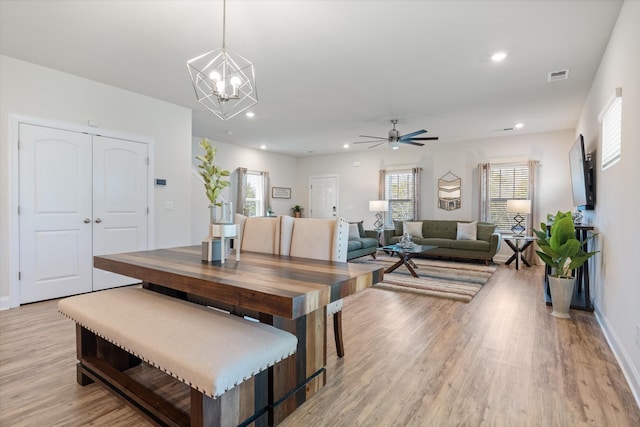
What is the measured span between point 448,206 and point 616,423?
6144 millimetres

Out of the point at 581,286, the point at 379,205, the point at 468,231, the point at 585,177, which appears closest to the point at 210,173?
the point at 585,177

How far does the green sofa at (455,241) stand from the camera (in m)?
6.13

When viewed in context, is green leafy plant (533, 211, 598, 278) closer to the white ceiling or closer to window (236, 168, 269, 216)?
the white ceiling

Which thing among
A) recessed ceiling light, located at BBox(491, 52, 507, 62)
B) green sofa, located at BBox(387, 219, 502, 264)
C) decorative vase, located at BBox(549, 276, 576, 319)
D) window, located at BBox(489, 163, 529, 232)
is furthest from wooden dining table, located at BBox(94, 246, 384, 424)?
window, located at BBox(489, 163, 529, 232)

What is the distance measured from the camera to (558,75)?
11.9 feet

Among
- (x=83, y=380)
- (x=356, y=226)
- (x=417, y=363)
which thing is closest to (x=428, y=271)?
(x=356, y=226)

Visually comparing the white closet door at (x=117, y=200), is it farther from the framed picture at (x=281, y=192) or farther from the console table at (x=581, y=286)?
the console table at (x=581, y=286)

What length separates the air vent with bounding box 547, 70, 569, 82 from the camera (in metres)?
3.57

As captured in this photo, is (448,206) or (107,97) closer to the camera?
(107,97)

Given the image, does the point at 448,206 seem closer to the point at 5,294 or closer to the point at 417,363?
the point at 417,363

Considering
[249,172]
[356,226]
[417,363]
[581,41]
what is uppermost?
[581,41]

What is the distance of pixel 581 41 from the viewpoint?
2.93 meters

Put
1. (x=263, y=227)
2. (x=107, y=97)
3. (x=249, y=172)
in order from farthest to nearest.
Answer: (x=249, y=172) → (x=107, y=97) → (x=263, y=227)

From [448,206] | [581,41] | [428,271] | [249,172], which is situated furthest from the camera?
[249,172]
